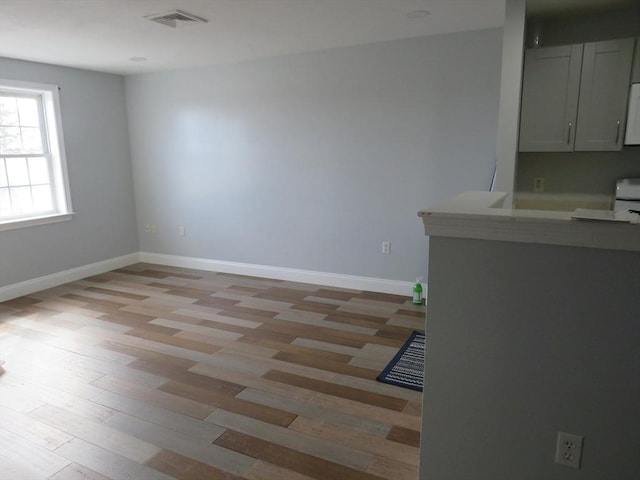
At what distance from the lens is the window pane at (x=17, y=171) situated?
455 centimetres

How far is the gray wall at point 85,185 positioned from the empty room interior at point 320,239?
0.03 m

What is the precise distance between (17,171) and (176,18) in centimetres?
279

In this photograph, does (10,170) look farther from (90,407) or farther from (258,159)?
(90,407)

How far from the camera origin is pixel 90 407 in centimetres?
253

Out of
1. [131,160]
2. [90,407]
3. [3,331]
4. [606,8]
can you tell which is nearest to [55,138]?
[131,160]

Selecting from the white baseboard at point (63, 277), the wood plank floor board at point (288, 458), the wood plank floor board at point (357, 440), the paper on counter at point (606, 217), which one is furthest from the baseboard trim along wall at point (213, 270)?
the paper on counter at point (606, 217)

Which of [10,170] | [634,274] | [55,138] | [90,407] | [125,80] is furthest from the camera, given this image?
[125,80]

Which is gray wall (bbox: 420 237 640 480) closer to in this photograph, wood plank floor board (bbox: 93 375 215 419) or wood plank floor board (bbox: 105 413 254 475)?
wood plank floor board (bbox: 105 413 254 475)

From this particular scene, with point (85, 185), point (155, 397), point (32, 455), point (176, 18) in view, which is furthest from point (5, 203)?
point (32, 455)

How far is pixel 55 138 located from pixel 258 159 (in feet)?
7.59

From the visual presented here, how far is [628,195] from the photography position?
10.7 feet

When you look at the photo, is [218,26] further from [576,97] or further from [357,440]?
[357,440]

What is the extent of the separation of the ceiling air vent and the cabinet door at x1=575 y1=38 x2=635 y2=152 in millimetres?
2896

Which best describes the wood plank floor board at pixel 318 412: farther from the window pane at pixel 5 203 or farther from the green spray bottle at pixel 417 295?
the window pane at pixel 5 203
